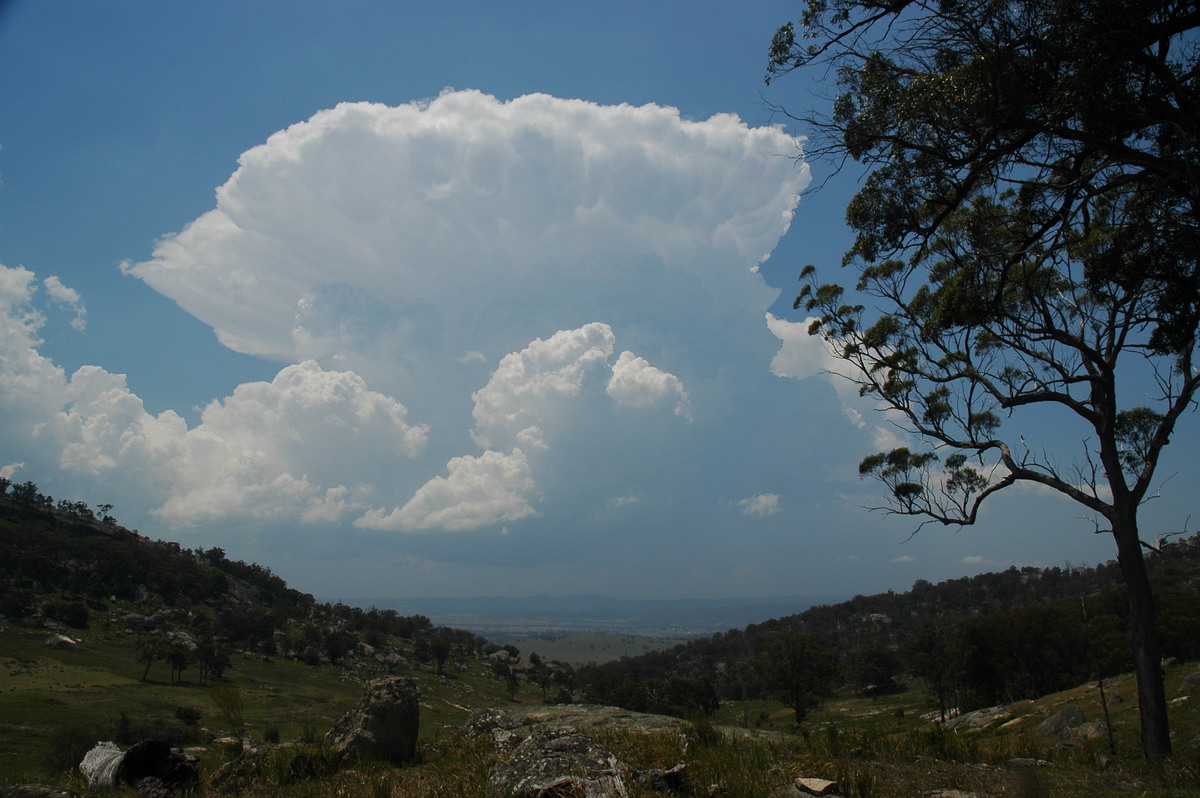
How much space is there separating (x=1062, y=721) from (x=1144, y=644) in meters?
20.9

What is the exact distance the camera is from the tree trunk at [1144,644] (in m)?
12.3

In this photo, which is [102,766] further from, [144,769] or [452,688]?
[452,688]

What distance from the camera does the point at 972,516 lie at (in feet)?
57.2

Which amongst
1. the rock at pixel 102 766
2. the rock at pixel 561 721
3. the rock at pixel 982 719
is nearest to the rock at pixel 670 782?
the rock at pixel 561 721

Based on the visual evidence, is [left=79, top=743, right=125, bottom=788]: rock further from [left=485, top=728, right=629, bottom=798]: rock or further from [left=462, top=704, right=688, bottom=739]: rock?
[left=462, top=704, right=688, bottom=739]: rock

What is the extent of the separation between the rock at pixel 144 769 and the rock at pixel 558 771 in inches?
198

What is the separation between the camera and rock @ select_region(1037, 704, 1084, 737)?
90.5 ft

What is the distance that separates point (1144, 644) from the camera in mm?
12812

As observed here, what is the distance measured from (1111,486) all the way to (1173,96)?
8.59 metres

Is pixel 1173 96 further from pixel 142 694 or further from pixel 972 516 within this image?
pixel 142 694

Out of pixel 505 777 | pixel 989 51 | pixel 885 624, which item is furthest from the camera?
pixel 885 624

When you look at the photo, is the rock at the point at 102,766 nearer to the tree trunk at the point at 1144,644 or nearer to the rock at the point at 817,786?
the rock at the point at 817,786

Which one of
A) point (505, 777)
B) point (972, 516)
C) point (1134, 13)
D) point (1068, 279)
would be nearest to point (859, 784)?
point (505, 777)

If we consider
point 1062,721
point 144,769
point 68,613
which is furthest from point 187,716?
point 1062,721
